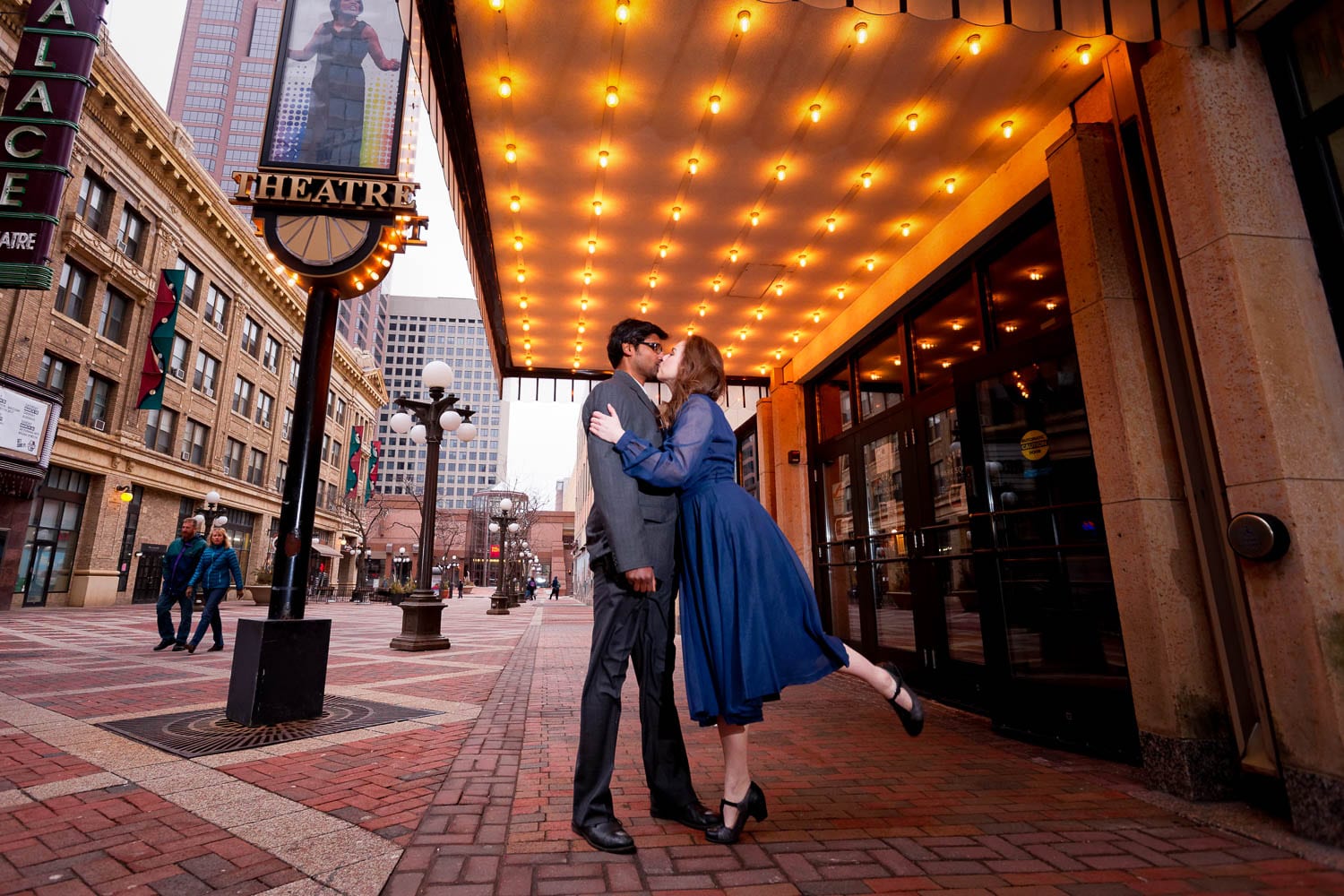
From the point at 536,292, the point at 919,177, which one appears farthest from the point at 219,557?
the point at 919,177

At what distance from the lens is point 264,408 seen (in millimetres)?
33844

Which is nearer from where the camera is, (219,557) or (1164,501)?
(1164,501)

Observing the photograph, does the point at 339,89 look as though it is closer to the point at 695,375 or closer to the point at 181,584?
the point at 695,375

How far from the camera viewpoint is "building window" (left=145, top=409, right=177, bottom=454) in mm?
24609

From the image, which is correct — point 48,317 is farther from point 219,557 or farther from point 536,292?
point 536,292

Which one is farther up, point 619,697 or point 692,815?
point 619,697

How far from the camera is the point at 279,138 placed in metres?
4.93

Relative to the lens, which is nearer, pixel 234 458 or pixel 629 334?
pixel 629 334

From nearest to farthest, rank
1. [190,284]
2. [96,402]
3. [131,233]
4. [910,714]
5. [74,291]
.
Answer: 1. [910,714]
2. [74,291]
3. [96,402]
4. [131,233]
5. [190,284]

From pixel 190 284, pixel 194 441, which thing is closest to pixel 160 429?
pixel 194 441

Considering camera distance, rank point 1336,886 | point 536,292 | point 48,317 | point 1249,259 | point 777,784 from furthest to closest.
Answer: point 48,317 < point 536,292 < point 777,784 < point 1249,259 < point 1336,886

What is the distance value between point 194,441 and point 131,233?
9.02 meters

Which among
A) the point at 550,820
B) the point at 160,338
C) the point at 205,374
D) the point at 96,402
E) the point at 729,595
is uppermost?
the point at 205,374

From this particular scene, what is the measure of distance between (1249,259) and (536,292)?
6.32 meters
